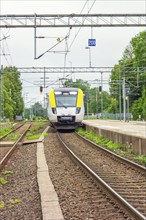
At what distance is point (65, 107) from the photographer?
3052 cm

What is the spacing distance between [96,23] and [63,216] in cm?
1662

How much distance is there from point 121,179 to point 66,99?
20.5m

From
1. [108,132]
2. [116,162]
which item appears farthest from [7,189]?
[108,132]

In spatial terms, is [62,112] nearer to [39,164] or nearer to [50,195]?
[39,164]

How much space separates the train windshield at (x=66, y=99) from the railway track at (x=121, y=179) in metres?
13.4

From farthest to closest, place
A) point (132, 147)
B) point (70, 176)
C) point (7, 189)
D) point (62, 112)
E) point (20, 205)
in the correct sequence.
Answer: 1. point (62, 112)
2. point (132, 147)
3. point (70, 176)
4. point (7, 189)
5. point (20, 205)

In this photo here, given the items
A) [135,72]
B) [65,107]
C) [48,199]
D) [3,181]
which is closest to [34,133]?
[65,107]

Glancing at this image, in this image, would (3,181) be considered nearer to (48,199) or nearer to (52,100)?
(48,199)

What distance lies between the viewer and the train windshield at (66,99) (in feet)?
101

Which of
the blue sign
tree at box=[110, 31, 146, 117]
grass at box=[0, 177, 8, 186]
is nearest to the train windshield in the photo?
the blue sign

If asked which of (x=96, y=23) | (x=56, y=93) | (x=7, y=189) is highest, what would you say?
(x=96, y=23)

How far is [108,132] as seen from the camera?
75.7ft

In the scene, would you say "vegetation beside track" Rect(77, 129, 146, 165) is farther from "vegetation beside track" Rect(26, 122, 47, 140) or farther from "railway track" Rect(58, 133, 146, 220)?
"vegetation beside track" Rect(26, 122, 47, 140)

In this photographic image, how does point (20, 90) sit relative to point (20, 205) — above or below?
above
